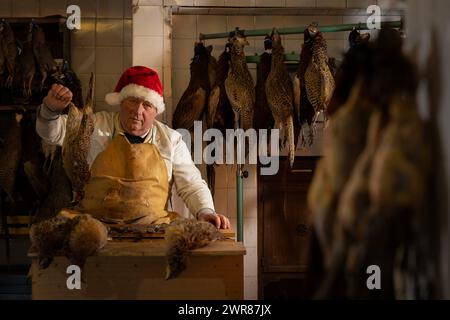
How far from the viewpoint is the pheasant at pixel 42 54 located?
4402 millimetres

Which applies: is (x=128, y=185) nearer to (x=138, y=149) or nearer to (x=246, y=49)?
(x=138, y=149)

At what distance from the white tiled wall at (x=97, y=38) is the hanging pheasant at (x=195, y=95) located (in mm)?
830

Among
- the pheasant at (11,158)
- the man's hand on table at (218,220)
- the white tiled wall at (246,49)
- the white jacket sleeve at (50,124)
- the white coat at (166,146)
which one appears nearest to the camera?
the man's hand on table at (218,220)

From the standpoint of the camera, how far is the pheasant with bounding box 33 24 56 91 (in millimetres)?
4402

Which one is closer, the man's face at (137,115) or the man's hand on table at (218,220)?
the man's hand on table at (218,220)

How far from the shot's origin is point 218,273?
98.0 inches

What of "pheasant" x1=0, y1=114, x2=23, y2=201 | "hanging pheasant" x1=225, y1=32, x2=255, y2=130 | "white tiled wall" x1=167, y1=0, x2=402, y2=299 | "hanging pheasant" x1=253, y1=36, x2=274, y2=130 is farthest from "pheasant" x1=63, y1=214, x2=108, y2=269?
"white tiled wall" x1=167, y1=0, x2=402, y2=299

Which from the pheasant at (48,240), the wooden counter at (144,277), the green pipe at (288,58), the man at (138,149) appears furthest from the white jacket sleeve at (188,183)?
the pheasant at (48,240)

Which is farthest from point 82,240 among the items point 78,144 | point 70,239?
point 78,144

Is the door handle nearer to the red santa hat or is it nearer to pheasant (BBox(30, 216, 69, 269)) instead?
A: the red santa hat

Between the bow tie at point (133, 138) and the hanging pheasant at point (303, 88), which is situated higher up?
the hanging pheasant at point (303, 88)

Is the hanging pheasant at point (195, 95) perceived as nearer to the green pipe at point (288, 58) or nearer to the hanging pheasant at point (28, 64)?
the green pipe at point (288, 58)
